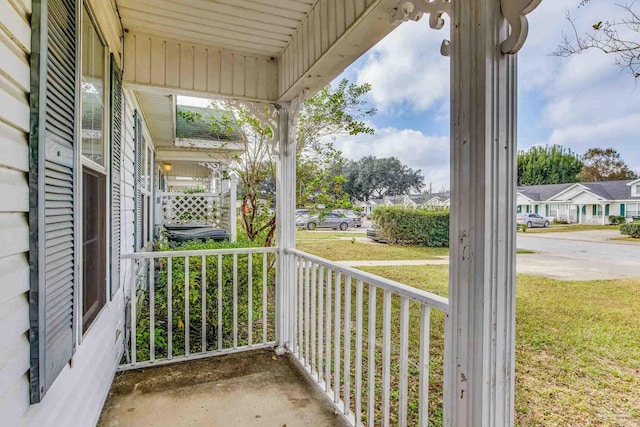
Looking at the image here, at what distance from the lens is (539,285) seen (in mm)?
1126

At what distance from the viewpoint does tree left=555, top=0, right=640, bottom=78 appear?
85cm

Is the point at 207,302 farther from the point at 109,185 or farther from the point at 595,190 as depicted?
the point at 595,190

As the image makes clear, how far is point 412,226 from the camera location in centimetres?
179

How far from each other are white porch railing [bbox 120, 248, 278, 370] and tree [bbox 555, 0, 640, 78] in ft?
9.25

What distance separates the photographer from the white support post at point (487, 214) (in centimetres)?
112

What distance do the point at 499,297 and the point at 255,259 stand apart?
9.31 ft

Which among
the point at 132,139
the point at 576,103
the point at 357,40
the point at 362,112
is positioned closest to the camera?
the point at 576,103

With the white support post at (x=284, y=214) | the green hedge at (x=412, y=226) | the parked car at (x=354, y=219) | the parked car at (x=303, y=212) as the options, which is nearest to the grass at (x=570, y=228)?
the green hedge at (x=412, y=226)

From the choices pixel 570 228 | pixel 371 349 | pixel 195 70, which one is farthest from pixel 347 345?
pixel 195 70

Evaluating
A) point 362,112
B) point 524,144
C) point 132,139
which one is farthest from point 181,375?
point 362,112

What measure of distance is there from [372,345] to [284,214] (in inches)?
67.1

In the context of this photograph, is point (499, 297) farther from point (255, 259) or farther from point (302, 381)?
point (255, 259)

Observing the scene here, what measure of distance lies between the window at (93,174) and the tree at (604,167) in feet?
6.79

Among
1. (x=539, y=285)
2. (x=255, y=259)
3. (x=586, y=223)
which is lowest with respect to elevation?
(x=255, y=259)
